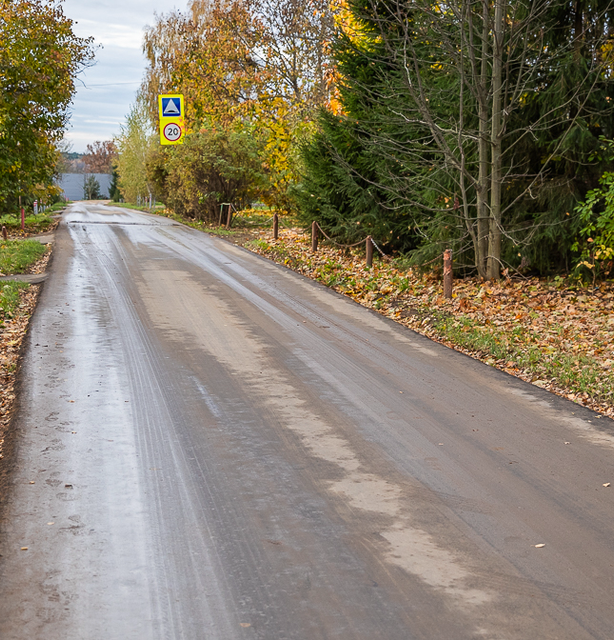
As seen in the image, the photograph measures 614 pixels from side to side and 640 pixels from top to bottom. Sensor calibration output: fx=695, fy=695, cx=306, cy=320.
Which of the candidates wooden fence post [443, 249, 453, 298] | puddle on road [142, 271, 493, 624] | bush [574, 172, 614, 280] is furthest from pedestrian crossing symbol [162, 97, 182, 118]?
bush [574, 172, 614, 280]

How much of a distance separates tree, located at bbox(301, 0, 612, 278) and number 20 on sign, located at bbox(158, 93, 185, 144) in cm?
1745

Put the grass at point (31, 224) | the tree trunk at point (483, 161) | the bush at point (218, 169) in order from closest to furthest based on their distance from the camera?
1. the tree trunk at point (483, 161)
2. the grass at point (31, 224)
3. the bush at point (218, 169)

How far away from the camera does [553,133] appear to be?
13.0 meters

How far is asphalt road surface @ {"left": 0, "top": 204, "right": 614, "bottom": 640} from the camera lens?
147 inches

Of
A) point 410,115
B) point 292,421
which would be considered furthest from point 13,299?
point 410,115

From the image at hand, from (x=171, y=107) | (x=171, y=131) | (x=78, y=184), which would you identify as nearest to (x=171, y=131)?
(x=171, y=131)

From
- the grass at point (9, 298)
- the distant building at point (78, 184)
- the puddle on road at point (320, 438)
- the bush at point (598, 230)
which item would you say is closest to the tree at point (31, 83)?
the grass at point (9, 298)

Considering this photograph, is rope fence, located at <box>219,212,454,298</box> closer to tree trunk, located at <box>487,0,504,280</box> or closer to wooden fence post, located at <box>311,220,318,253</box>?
wooden fence post, located at <box>311,220,318,253</box>

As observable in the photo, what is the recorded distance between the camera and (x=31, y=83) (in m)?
22.8

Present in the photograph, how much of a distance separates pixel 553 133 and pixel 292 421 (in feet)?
29.6

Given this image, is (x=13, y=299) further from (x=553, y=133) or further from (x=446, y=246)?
(x=553, y=133)

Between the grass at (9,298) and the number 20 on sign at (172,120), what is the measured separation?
1769cm

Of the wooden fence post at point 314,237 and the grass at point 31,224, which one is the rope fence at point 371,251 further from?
the grass at point 31,224

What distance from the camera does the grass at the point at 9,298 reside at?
11169 millimetres
